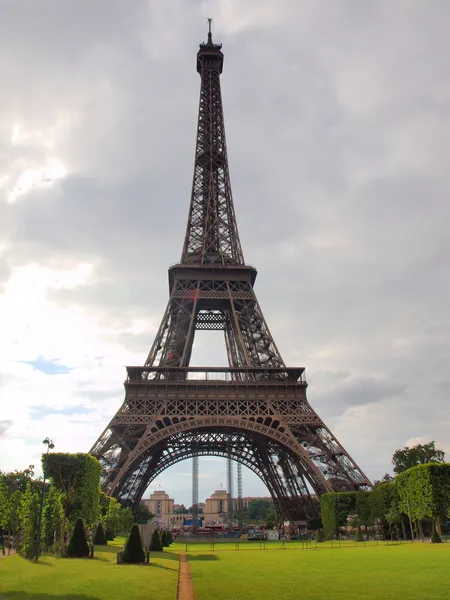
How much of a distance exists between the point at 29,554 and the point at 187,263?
43.5 metres

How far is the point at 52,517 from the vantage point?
36.3 meters

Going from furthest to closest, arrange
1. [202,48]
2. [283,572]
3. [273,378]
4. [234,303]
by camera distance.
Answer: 1. [202,48]
2. [234,303]
3. [273,378]
4. [283,572]

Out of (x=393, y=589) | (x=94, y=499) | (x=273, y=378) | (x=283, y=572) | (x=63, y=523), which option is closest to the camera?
(x=393, y=589)

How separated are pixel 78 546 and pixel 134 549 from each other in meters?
6.09

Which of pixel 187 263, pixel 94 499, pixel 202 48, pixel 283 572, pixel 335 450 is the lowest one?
pixel 283 572

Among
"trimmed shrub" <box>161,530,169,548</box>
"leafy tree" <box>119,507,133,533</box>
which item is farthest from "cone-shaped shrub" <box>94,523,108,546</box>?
"leafy tree" <box>119,507,133,533</box>

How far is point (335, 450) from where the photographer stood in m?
54.7

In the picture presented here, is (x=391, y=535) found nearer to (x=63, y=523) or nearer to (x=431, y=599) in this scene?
(x=63, y=523)

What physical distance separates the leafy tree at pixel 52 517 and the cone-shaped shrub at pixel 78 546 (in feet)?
13.4

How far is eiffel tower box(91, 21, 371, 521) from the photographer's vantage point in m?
54.1

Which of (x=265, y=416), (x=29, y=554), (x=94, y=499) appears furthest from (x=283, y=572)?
(x=265, y=416)

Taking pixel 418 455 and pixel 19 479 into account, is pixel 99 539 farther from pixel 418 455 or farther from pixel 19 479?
pixel 418 455

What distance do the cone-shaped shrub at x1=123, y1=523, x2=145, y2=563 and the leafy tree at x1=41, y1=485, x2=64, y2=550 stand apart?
10.2m

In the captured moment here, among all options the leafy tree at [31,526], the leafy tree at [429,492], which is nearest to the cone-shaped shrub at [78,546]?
the leafy tree at [31,526]
